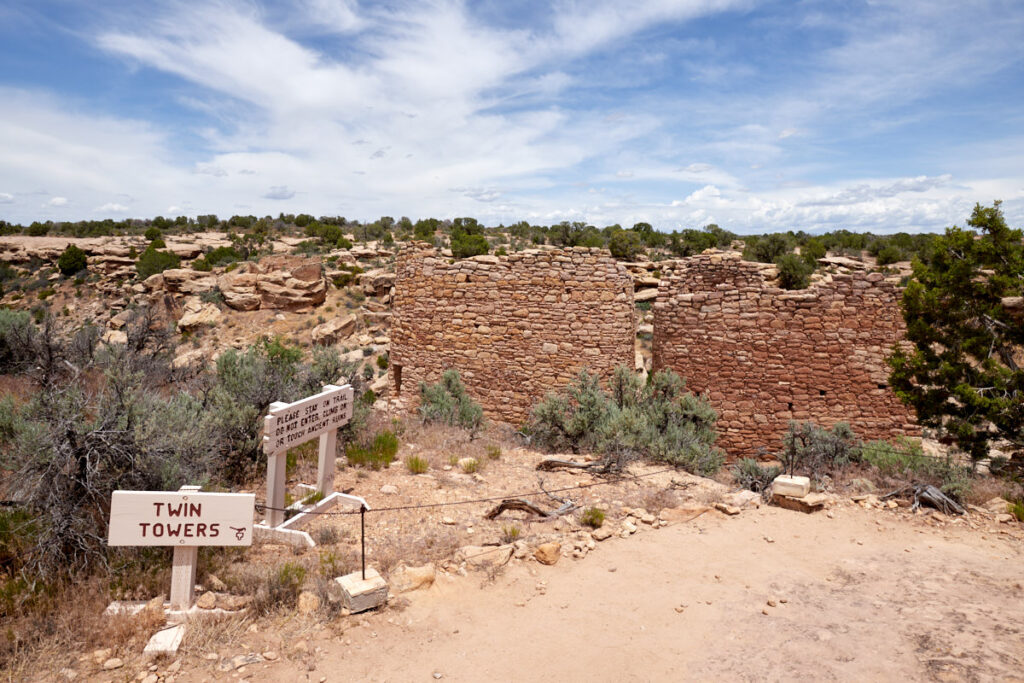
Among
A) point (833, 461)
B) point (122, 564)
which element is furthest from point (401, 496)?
point (833, 461)

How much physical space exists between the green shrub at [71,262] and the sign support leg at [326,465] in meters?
33.1

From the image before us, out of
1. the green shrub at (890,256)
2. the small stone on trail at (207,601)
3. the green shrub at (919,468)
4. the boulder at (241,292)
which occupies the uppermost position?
the green shrub at (890,256)

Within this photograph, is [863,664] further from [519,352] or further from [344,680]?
[519,352]

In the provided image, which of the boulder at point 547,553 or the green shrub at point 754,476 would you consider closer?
the boulder at point 547,553

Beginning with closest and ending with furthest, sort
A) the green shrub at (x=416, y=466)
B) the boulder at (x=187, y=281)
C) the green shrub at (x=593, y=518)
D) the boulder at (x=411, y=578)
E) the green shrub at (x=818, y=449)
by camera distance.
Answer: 1. the boulder at (x=411, y=578)
2. the green shrub at (x=593, y=518)
3. the green shrub at (x=416, y=466)
4. the green shrub at (x=818, y=449)
5. the boulder at (x=187, y=281)

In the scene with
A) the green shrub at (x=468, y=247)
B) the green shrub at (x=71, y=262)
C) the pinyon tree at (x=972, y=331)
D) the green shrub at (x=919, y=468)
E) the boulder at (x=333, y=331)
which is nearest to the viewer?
the green shrub at (x=919, y=468)

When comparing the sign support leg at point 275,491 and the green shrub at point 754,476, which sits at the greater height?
the sign support leg at point 275,491

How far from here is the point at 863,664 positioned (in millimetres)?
3852

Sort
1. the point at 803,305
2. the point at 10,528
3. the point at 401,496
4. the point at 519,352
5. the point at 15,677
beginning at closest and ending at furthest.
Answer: the point at 15,677
the point at 10,528
the point at 401,496
the point at 803,305
the point at 519,352

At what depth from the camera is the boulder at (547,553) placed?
5.28 meters

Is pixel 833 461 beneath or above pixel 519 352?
beneath

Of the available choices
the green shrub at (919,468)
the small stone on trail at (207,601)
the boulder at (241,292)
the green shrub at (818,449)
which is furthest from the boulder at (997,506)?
the boulder at (241,292)

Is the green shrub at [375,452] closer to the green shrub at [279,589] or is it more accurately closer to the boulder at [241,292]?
the green shrub at [279,589]

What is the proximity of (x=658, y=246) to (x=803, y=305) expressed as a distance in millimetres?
27016
